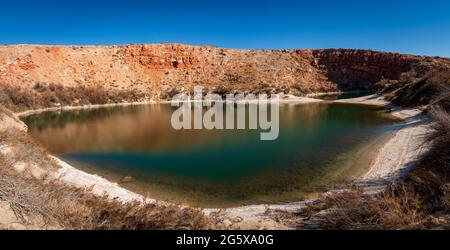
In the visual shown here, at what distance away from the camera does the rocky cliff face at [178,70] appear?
47.5 metres

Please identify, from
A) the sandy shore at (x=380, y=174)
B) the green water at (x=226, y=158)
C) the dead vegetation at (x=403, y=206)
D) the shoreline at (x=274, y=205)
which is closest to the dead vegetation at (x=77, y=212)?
the shoreline at (x=274, y=205)

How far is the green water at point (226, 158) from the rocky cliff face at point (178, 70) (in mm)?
28857

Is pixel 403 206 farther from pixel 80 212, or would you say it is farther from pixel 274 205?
pixel 80 212

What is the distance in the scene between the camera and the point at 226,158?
13656mm

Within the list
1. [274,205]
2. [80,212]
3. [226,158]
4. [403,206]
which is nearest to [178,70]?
[226,158]

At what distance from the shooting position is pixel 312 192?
950cm

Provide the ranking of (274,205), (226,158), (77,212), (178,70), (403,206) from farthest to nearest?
1. (178,70)
2. (226,158)
3. (274,205)
4. (403,206)
5. (77,212)

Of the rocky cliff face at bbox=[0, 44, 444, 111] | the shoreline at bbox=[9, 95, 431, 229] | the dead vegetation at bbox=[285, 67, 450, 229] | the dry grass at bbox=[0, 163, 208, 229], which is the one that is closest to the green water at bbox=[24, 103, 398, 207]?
the shoreline at bbox=[9, 95, 431, 229]

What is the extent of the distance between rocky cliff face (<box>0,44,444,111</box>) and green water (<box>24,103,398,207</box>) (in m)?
28.9

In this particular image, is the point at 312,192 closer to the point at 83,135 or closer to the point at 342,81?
the point at 83,135

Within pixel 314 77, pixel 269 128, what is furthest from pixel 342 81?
pixel 269 128

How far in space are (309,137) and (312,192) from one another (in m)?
8.49

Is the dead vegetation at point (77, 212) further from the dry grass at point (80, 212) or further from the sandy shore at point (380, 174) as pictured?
the sandy shore at point (380, 174)

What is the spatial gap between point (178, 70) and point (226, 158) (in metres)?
50.0
